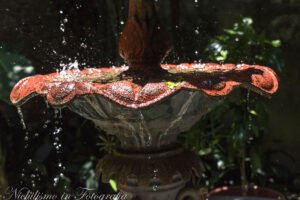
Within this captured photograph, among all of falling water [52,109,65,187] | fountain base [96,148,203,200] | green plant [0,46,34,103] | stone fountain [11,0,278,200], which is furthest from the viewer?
falling water [52,109,65,187]

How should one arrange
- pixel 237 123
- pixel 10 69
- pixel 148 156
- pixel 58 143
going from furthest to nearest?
pixel 58 143
pixel 10 69
pixel 237 123
pixel 148 156

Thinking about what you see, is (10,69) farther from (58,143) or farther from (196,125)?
(196,125)

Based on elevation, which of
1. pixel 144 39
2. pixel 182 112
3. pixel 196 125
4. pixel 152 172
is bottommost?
pixel 196 125

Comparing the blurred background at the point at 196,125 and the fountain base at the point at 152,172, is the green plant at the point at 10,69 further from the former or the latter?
the fountain base at the point at 152,172

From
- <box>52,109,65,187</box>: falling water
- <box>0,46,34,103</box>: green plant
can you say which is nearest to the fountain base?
<box>0,46,34,103</box>: green plant

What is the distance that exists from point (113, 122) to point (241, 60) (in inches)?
65.5

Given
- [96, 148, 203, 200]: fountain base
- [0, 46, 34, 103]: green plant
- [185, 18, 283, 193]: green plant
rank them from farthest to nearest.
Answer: [0, 46, 34, 103]: green plant < [185, 18, 283, 193]: green plant < [96, 148, 203, 200]: fountain base

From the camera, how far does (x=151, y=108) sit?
168 cm

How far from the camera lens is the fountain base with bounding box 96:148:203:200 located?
187cm

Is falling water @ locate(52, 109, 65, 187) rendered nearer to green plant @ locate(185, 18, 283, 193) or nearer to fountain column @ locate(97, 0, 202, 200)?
green plant @ locate(185, 18, 283, 193)

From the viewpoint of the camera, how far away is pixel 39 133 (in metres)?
3.68

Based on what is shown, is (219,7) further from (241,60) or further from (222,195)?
(222,195)

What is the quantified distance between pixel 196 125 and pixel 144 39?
1.54 meters

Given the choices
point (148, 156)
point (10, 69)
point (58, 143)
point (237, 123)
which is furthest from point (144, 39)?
point (58, 143)
